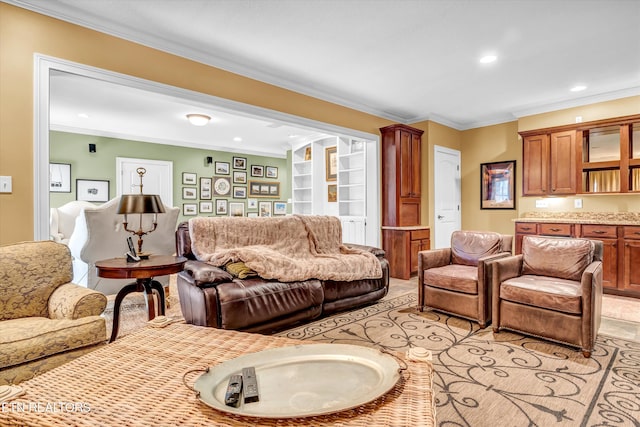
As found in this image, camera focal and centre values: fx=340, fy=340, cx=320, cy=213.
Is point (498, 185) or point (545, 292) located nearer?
point (545, 292)

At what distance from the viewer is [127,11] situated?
272cm

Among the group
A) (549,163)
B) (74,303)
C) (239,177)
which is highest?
(239,177)

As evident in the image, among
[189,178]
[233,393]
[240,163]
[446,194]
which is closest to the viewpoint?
[233,393]

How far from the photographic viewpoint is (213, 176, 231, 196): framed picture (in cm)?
823

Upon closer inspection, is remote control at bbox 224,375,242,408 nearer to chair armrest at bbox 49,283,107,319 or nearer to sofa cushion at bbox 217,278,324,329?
chair armrest at bbox 49,283,107,319

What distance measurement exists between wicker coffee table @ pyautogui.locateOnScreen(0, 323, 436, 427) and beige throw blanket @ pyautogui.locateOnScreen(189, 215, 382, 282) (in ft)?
5.08

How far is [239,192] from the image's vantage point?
866 cm

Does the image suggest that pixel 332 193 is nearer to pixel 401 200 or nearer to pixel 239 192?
pixel 401 200

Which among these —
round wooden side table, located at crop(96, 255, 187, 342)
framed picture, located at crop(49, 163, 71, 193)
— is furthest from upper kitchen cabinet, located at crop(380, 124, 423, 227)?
framed picture, located at crop(49, 163, 71, 193)

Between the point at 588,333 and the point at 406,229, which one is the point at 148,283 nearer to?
the point at 588,333

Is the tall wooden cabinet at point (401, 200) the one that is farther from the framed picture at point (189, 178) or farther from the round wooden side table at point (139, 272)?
the framed picture at point (189, 178)

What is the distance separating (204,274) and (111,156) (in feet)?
18.0

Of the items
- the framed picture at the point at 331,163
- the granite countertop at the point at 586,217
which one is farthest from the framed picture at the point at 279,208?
the granite countertop at the point at 586,217

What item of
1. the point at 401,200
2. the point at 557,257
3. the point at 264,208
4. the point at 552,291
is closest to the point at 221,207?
the point at 264,208
